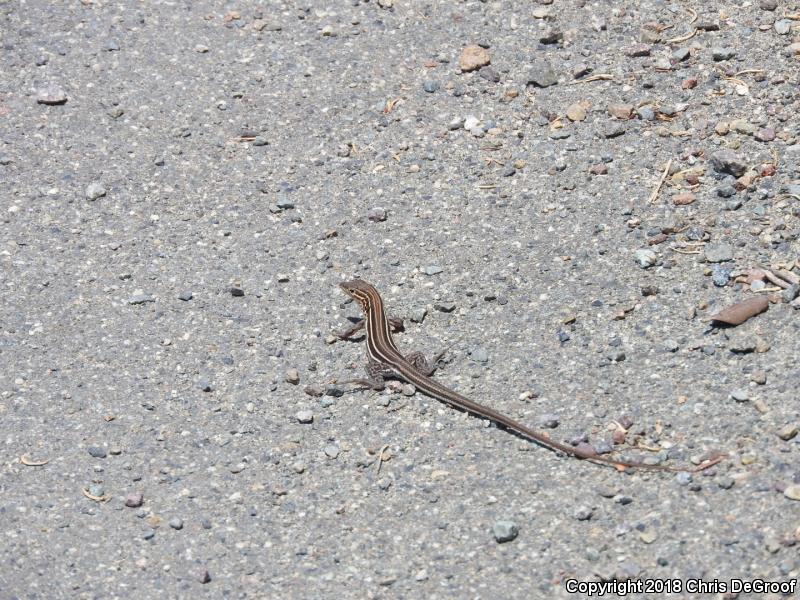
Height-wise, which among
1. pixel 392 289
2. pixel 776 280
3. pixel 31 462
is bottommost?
pixel 31 462

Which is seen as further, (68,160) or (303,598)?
(68,160)

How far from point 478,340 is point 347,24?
364cm

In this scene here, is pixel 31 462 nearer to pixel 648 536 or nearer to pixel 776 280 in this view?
pixel 648 536

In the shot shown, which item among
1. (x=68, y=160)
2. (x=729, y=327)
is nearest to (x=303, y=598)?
(x=729, y=327)

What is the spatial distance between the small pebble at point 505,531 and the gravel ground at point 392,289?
0.02 meters

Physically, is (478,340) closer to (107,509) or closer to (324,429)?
(324,429)

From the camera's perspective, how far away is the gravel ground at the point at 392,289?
5238mm

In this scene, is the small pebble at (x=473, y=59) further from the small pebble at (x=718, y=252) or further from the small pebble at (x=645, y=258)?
the small pebble at (x=718, y=252)

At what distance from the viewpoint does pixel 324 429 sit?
19.6 ft

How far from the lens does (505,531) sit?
16.8 feet

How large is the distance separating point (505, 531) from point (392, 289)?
218 cm

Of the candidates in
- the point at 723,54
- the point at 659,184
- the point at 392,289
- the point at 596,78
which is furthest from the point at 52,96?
the point at 723,54

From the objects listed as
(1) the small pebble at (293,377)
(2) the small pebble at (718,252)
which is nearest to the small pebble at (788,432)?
(2) the small pebble at (718,252)

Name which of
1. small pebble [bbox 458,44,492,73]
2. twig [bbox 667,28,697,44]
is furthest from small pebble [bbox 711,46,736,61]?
small pebble [bbox 458,44,492,73]
